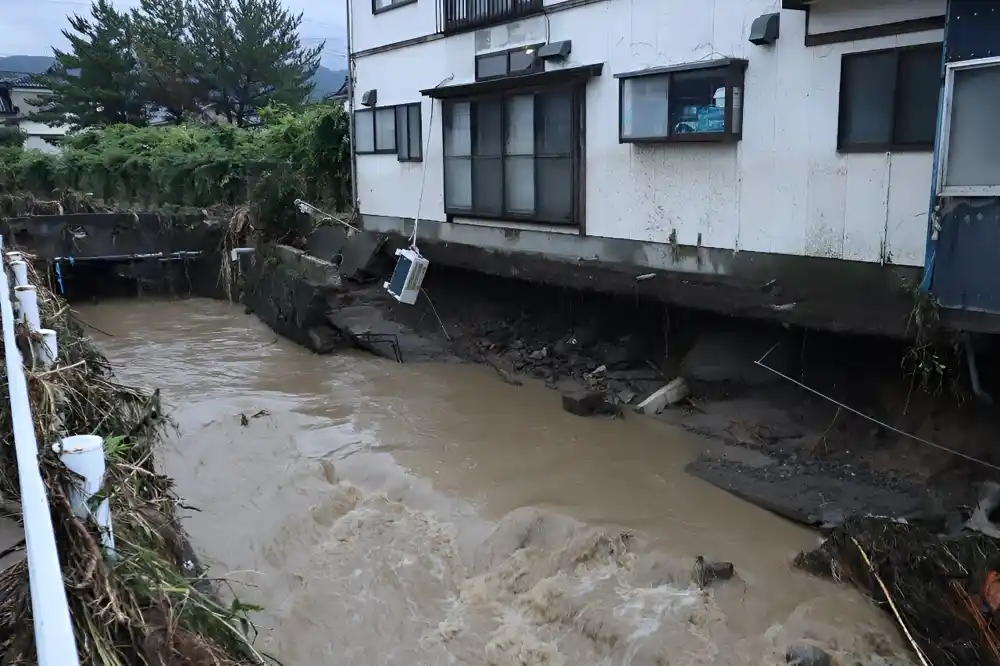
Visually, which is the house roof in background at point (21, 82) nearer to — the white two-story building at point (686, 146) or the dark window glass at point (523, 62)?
the white two-story building at point (686, 146)

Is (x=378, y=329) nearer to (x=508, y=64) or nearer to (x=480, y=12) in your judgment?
(x=508, y=64)

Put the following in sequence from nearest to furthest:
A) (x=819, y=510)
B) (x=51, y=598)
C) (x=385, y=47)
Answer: (x=51, y=598) < (x=819, y=510) < (x=385, y=47)

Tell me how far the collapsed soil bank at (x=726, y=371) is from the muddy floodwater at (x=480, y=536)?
0.54m

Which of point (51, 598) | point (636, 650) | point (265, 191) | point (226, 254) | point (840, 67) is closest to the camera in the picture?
point (51, 598)

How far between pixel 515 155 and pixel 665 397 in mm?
4299

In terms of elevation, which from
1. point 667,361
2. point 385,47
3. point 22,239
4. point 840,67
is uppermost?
point 385,47

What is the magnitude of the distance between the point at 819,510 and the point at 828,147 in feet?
11.7

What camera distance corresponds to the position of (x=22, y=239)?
18500 millimetres

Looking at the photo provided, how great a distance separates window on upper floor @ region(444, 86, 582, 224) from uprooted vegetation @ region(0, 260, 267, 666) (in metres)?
8.04

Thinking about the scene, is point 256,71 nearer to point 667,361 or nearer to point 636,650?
point 667,361

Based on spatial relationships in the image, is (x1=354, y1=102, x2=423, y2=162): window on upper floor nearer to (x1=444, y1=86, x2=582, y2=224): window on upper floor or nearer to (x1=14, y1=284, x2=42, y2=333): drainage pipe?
(x1=444, y1=86, x2=582, y2=224): window on upper floor

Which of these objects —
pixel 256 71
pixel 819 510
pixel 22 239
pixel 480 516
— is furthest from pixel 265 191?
pixel 256 71

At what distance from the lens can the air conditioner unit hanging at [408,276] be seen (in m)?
13.4

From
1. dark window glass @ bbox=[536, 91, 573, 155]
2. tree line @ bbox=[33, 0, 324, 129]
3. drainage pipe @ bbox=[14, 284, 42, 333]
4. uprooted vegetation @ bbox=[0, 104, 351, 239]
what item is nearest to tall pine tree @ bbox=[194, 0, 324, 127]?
tree line @ bbox=[33, 0, 324, 129]
